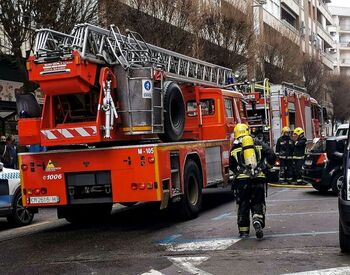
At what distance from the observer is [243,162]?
8117 mm

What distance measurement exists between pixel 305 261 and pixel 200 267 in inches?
48.1

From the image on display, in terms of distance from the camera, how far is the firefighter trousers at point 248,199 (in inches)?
314

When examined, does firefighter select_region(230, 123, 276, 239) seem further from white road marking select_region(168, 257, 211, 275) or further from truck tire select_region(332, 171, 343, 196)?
truck tire select_region(332, 171, 343, 196)

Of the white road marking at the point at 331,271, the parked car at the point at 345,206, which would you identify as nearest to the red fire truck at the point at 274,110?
the parked car at the point at 345,206

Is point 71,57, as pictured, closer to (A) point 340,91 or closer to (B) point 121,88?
(B) point 121,88

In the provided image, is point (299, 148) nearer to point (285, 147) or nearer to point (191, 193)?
point (285, 147)

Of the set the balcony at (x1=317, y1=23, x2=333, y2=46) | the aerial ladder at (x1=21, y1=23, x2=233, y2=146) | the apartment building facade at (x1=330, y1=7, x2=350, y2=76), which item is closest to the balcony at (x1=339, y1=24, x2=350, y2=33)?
the apartment building facade at (x1=330, y1=7, x2=350, y2=76)

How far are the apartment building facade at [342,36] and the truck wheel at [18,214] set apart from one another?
90.6m

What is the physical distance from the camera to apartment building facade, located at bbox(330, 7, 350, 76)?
9906cm

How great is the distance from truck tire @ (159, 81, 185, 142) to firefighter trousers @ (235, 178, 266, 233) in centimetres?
225

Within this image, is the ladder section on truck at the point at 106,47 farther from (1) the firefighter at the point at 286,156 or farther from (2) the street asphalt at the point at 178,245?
(1) the firefighter at the point at 286,156

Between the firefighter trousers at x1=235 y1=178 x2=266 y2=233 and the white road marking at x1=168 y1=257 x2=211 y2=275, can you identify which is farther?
the firefighter trousers at x1=235 y1=178 x2=266 y2=233

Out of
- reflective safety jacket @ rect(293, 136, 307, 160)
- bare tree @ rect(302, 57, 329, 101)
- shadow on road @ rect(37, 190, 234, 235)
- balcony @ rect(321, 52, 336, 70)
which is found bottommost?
shadow on road @ rect(37, 190, 234, 235)

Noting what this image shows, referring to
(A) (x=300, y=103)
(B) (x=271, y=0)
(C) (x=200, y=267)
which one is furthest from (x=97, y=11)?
(B) (x=271, y=0)
